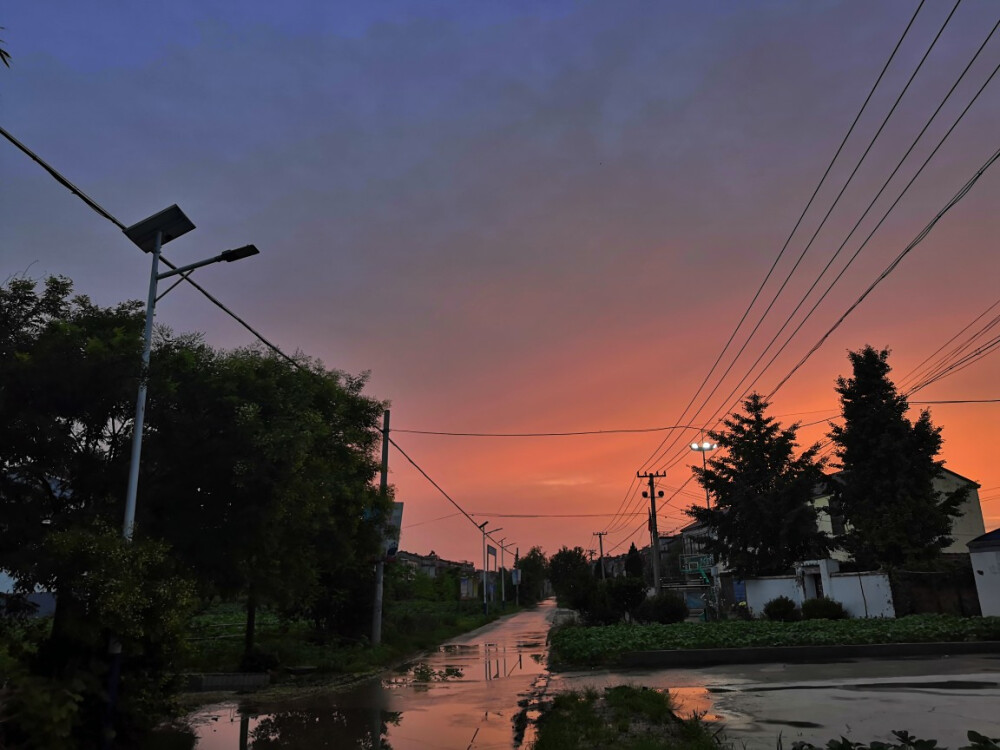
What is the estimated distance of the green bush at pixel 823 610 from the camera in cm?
2798

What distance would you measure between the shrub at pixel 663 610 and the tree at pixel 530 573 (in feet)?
251

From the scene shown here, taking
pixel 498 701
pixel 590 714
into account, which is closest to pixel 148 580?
pixel 590 714

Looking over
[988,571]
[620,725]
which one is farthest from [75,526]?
[988,571]

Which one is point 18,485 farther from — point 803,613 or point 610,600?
point 803,613

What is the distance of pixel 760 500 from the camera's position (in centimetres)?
4125

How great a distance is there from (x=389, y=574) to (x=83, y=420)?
67.3ft

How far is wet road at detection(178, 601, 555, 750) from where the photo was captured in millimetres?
10492

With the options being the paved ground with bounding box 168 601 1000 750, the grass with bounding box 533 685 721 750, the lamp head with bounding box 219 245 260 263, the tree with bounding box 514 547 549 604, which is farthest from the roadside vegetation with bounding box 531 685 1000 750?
the tree with bounding box 514 547 549 604

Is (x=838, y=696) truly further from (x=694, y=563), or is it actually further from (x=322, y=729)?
(x=694, y=563)

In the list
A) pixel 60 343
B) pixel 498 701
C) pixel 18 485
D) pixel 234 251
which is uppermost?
pixel 234 251

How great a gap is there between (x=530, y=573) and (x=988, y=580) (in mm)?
91902

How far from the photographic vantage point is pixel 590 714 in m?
11.0

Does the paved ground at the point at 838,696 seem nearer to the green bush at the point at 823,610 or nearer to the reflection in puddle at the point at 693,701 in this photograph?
the reflection in puddle at the point at 693,701

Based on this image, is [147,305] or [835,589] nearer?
[147,305]
